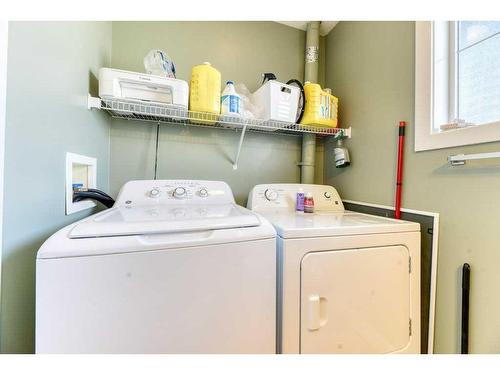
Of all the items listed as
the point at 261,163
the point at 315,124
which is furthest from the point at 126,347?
the point at 315,124

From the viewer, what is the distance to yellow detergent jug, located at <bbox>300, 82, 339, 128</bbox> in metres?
1.57

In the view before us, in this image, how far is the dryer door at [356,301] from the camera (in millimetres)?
915

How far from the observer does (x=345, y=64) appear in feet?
5.88

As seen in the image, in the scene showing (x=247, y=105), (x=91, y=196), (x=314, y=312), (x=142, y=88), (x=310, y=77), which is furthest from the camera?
(x=310, y=77)

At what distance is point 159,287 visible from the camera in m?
0.71

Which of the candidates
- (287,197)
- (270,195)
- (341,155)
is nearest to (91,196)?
(270,195)

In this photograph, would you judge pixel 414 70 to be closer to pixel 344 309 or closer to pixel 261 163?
pixel 261 163

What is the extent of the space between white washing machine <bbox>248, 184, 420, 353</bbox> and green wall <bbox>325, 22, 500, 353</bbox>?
153mm

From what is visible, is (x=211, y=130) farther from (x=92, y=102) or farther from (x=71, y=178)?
(x=71, y=178)

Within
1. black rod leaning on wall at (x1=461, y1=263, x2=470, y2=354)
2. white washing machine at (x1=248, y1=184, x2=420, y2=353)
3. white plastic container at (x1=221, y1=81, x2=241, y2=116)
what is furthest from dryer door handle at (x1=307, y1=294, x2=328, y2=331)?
white plastic container at (x1=221, y1=81, x2=241, y2=116)

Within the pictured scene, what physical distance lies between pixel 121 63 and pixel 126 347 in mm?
1761

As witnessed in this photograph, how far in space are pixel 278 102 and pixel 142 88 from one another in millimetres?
872

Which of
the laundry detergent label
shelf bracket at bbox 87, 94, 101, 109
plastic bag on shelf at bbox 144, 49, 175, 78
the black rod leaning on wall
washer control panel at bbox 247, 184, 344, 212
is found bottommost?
→ the black rod leaning on wall

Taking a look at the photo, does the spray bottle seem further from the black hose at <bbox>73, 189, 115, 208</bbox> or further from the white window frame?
the black hose at <bbox>73, 189, 115, 208</bbox>
